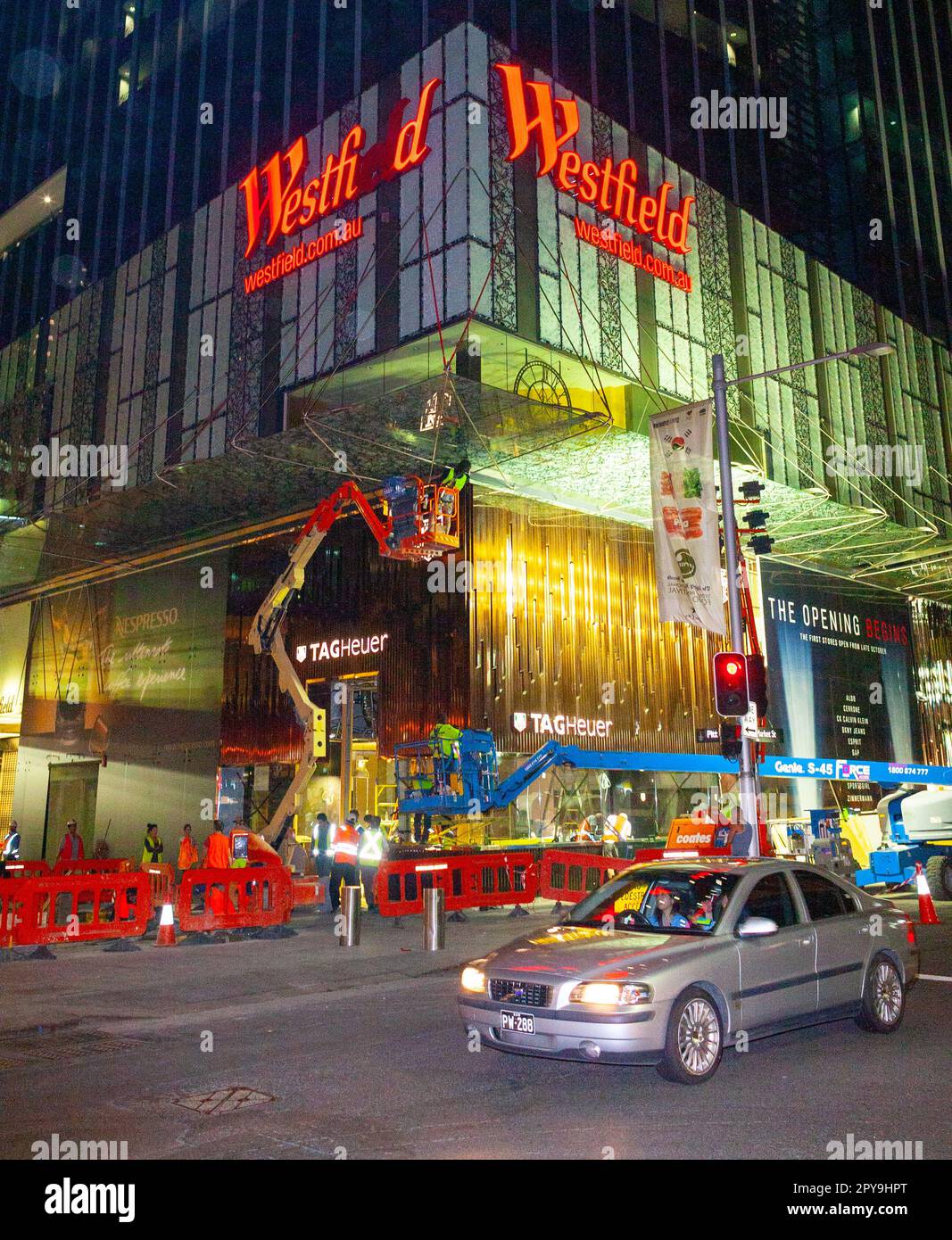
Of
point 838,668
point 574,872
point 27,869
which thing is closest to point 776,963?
point 574,872

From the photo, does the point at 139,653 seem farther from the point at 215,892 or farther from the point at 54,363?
the point at 215,892

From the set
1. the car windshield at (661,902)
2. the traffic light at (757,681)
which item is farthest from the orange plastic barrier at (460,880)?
the car windshield at (661,902)

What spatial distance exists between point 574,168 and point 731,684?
15.4 m

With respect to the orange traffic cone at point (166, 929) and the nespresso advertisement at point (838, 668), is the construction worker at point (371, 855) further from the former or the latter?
the nespresso advertisement at point (838, 668)

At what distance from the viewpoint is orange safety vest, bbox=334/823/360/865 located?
17356 mm

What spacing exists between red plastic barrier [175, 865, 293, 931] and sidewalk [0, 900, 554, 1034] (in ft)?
1.51

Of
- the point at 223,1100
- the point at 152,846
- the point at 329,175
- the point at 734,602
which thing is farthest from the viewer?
the point at 329,175

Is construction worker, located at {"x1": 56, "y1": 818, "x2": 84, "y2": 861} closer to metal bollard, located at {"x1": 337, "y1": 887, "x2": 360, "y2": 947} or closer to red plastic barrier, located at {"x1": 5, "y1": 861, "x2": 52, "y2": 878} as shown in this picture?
red plastic barrier, located at {"x1": 5, "y1": 861, "x2": 52, "y2": 878}

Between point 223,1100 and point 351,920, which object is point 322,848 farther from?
point 223,1100

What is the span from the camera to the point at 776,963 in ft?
25.1

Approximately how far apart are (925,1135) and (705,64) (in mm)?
35868

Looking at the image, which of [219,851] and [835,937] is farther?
[219,851]

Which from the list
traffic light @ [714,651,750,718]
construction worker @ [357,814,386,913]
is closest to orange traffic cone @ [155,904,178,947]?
construction worker @ [357,814,386,913]
